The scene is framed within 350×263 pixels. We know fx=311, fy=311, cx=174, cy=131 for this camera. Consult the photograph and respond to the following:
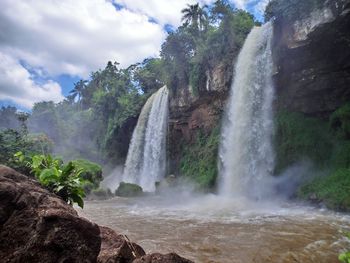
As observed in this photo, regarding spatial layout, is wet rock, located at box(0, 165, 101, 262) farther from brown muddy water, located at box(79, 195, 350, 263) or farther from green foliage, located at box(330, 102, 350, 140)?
green foliage, located at box(330, 102, 350, 140)

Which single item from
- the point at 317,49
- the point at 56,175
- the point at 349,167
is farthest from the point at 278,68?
the point at 56,175

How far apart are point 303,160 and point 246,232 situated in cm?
1073

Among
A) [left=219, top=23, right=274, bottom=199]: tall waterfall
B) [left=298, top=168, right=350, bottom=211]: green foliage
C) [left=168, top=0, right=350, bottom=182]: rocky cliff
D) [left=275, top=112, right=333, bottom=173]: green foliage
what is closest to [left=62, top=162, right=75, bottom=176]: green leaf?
[left=298, top=168, right=350, bottom=211]: green foliage

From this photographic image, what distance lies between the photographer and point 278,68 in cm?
1953

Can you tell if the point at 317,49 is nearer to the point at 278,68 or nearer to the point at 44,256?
the point at 278,68

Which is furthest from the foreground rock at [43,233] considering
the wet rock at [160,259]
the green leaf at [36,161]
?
the green leaf at [36,161]

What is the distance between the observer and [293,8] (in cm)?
1769

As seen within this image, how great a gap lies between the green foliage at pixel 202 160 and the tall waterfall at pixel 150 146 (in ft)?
7.66

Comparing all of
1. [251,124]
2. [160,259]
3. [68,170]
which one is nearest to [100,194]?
[251,124]

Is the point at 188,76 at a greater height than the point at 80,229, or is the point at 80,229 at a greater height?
the point at 188,76

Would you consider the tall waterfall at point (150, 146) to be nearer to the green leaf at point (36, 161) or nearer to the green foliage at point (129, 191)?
the green foliage at point (129, 191)

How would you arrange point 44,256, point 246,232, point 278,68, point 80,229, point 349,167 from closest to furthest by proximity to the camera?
point 44,256
point 80,229
point 246,232
point 349,167
point 278,68

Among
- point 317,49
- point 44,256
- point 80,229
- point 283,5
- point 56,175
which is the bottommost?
point 44,256

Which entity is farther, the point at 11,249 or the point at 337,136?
the point at 337,136
